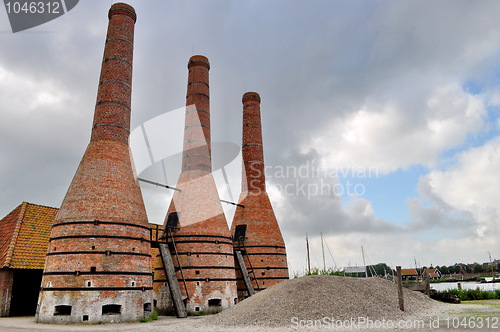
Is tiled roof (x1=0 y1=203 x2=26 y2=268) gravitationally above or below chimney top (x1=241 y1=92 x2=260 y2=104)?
below

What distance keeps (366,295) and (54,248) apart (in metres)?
13.0

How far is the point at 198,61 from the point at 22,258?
1555 cm

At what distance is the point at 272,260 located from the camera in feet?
79.3

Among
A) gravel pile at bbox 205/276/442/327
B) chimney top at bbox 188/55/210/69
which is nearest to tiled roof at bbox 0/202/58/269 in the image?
gravel pile at bbox 205/276/442/327

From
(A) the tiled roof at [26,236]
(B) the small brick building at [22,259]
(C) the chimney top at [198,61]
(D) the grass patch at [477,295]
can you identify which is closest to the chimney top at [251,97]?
(C) the chimney top at [198,61]

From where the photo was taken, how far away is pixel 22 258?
18125mm

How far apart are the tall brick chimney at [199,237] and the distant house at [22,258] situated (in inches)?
240

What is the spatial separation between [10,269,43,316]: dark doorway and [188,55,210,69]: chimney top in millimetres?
15442

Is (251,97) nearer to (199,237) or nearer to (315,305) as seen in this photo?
(199,237)

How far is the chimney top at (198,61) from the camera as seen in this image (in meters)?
25.1

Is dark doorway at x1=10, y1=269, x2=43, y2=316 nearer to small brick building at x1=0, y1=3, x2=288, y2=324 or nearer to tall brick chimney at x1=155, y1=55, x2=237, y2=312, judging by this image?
small brick building at x1=0, y1=3, x2=288, y2=324

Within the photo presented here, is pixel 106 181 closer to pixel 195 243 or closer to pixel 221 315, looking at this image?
pixel 195 243

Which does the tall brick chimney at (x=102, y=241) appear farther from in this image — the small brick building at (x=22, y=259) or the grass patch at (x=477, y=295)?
the grass patch at (x=477, y=295)

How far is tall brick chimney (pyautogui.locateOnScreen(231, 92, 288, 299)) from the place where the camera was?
2384 cm
